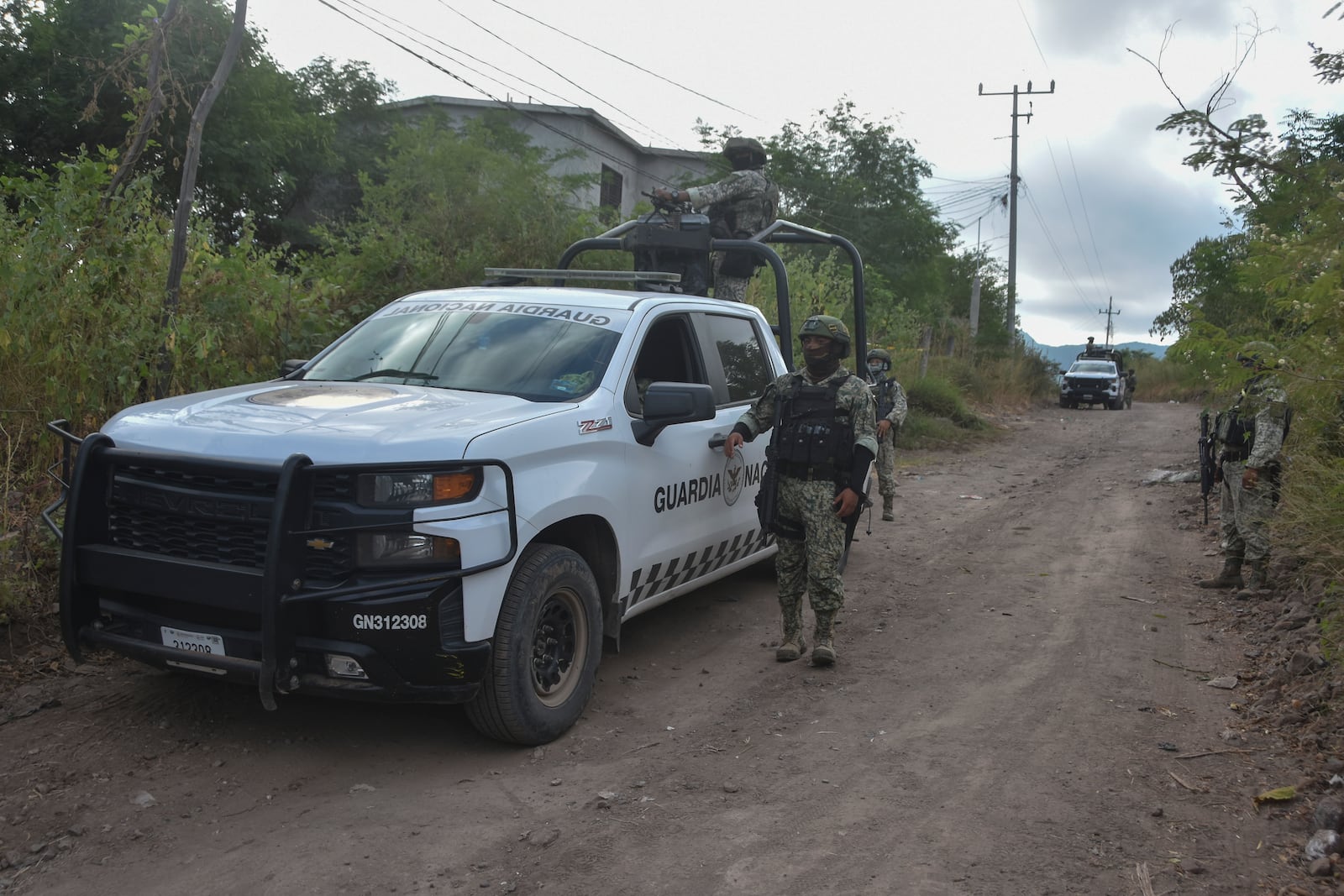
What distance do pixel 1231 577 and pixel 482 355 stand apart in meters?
5.95

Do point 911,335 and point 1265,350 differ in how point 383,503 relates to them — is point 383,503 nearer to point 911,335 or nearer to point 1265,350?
point 1265,350

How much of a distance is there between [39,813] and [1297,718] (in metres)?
5.20

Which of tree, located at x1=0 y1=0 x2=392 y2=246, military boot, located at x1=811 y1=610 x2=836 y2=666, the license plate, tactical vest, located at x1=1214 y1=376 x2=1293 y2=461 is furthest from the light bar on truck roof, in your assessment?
tree, located at x1=0 y1=0 x2=392 y2=246

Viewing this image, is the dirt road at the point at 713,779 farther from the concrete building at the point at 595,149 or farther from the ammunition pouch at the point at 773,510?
the concrete building at the point at 595,149

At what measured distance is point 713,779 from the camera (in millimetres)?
4211

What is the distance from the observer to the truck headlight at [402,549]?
383 centimetres

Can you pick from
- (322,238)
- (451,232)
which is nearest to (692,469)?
(451,232)

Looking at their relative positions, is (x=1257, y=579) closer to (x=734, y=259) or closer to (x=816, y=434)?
(x=816, y=434)

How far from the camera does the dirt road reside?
3.43 metres

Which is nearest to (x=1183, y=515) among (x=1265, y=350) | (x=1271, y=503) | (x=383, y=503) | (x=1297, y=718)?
(x=1271, y=503)

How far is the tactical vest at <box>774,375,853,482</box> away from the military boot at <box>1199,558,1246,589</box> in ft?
13.0

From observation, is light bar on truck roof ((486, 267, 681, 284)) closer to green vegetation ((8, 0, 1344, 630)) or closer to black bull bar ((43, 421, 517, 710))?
green vegetation ((8, 0, 1344, 630))

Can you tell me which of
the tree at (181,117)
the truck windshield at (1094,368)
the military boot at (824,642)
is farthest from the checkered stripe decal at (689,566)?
the truck windshield at (1094,368)

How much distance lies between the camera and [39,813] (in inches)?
146
